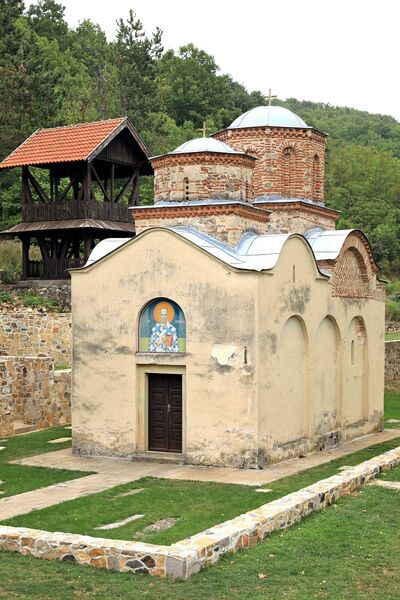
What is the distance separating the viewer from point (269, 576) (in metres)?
8.77

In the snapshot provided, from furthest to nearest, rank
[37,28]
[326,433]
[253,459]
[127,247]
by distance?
[37,28] < [326,433] < [127,247] < [253,459]

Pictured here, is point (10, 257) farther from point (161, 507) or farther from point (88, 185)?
point (161, 507)

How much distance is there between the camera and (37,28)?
5984cm

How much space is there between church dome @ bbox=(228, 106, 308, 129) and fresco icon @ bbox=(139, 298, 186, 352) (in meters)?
6.81

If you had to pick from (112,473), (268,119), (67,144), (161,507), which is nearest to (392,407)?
(268,119)

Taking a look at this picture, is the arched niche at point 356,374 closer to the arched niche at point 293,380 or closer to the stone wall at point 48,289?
the arched niche at point 293,380

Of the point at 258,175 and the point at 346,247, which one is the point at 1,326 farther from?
the point at 346,247

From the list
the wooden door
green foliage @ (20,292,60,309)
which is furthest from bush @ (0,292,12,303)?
the wooden door

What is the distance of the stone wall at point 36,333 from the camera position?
26.1 m

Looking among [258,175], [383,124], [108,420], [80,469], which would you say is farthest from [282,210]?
[383,124]

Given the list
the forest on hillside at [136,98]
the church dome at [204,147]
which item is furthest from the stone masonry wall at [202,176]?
the forest on hillside at [136,98]

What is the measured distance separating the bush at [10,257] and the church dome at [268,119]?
13.7 m

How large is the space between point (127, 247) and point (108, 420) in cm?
335

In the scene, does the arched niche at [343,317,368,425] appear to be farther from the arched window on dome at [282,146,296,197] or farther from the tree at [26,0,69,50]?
the tree at [26,0,69,50]
